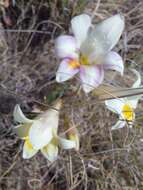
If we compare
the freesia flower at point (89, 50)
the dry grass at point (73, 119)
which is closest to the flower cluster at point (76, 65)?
the freesia flower at point (89, 50)

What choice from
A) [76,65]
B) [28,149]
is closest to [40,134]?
[28,149]

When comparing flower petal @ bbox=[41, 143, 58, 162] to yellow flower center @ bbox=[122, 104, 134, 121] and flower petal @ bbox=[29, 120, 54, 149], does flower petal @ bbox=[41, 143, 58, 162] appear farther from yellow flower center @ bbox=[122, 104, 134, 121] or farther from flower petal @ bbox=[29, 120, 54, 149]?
yellow flower center @ bbox=[122, 104, 134, 121]

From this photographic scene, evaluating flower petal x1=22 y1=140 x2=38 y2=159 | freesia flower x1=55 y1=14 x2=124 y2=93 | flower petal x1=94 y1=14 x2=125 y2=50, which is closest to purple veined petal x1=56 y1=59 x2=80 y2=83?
freesia flower x1=55 y1=14 x2=124 y2=93

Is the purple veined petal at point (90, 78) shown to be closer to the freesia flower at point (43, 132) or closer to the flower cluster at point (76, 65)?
the flower cluster at point (76, 65)

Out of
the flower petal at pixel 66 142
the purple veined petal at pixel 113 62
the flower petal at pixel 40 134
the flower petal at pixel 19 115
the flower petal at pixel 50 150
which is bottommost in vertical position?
the flower petal at pixel 50 150

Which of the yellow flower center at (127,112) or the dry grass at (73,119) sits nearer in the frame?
the yellow flower center at (127,112)

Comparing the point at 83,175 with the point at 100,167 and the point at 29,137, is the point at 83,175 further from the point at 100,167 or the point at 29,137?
the point at 29,137

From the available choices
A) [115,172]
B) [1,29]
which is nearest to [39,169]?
[115,172]
